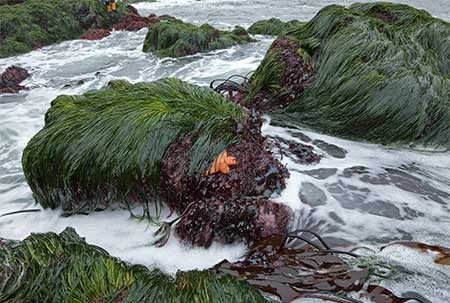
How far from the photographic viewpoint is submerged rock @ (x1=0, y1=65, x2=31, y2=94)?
8383 millimetres

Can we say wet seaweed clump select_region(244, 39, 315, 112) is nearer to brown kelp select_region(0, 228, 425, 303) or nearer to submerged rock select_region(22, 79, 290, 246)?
submerged rock select_region(22, 79, 290, 246)

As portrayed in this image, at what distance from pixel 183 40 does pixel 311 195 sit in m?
7.64

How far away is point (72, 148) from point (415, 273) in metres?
3.02

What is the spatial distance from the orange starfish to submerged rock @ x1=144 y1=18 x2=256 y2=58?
7.14 meters

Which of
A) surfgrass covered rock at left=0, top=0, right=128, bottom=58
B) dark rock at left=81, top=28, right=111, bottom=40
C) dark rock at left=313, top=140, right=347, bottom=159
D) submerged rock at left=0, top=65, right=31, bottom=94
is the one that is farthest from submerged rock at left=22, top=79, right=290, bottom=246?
dark rock at left=81, top=28, right=111, bottom=40

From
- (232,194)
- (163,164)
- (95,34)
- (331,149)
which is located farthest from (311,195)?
(95,34)

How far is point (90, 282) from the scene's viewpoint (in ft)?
8.54

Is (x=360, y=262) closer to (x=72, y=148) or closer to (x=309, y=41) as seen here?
(x=72, y=148)

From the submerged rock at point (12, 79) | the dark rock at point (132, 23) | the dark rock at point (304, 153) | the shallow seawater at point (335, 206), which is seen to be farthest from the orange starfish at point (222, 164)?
the dark rock at point (132, 23)

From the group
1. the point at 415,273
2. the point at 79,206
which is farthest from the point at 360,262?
the point at 79,206

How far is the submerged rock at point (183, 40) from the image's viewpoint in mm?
10656

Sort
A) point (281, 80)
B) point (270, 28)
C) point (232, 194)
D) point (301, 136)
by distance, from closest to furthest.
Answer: point (232, 194) < point (301, 136) < point (281, 80) < point (270, 28)

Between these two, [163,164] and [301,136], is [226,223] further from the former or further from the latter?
[301,136]

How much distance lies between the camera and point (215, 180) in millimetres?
3723
